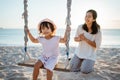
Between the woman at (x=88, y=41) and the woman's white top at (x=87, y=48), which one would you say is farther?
the woman's white top at (x=87, y=48)

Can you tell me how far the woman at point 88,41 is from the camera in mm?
4738

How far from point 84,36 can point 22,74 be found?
2.11 m

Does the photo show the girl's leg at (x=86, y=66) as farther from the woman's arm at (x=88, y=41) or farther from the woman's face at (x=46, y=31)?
the woman's face at (x=46, y=31)

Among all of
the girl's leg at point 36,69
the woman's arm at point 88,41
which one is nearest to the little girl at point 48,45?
the girl's leg at point 36,69

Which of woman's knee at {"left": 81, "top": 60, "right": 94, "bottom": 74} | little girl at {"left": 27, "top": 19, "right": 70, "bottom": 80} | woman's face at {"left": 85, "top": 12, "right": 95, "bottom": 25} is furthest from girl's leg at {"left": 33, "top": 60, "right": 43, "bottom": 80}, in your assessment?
woman's face at {"left": 85, "top": 12, "right": 95, "bottom": 25}

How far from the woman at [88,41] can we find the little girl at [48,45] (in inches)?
16.2

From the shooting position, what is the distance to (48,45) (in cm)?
461

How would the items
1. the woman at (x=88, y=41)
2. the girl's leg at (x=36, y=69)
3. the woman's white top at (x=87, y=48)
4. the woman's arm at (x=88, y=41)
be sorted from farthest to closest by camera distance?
1. the woman's white top at (x=87, y=48)
2. the woman at (x=88, y=41)
3. the woman's arm at (x=88, y=41)
4. the girl's leg at (x=36, y=69)

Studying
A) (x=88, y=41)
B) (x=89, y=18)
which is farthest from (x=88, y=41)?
(x=89, y=18)

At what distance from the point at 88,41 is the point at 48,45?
0.75 meters

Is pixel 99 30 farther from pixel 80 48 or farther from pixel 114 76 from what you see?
pixel 114 76

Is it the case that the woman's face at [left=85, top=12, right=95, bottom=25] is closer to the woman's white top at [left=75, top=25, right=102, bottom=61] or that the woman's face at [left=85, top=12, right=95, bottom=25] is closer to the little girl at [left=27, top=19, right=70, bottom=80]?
the woman's white top at [left=75, top=25, right=102, bottom=61]

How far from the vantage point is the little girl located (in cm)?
438

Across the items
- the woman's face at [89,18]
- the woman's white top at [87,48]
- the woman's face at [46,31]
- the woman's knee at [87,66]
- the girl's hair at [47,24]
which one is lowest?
the woman's knee at [87,66]
